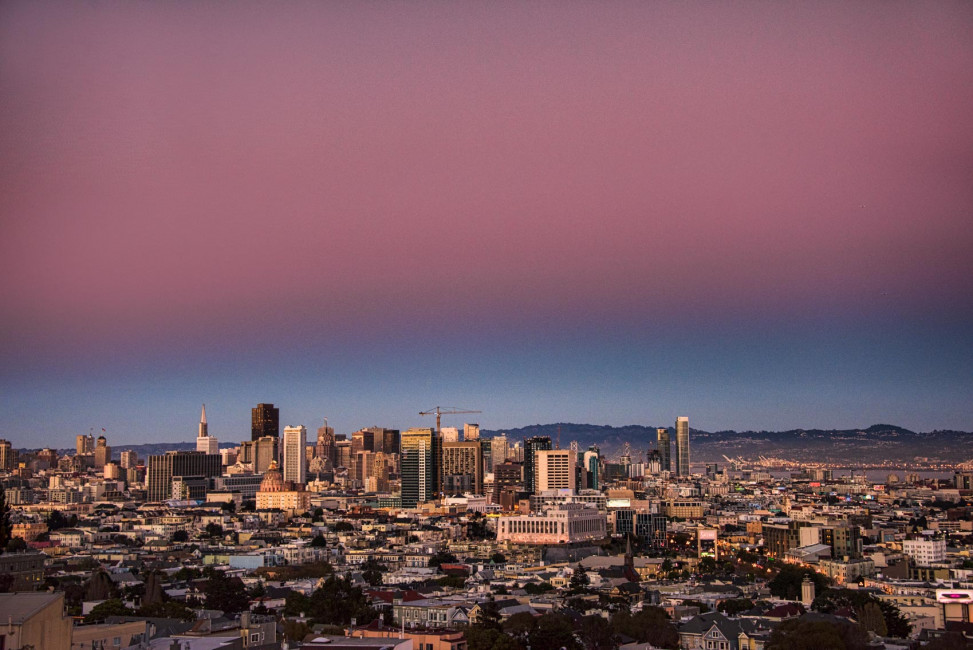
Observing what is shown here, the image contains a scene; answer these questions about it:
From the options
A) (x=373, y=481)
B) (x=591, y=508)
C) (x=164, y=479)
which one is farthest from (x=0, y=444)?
(x=591, y=508)

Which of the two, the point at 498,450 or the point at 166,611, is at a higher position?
the point at 498,450

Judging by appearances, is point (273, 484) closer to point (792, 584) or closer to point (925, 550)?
point (925, 550)

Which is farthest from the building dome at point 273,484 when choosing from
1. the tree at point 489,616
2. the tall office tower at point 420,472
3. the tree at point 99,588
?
the tree at point 489,616

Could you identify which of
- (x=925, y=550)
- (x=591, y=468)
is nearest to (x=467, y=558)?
(x=925, y=550)

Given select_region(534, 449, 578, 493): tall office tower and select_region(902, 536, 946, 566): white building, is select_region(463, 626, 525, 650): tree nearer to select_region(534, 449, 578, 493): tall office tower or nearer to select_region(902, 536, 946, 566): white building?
select_region(902, 536, 946, 566): white building

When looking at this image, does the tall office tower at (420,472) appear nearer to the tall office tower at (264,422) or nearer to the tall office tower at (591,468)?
the tall office tower at (591,468)

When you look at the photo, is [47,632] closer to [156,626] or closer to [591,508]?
[156,626]

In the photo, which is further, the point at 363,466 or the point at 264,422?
the point at 264,422

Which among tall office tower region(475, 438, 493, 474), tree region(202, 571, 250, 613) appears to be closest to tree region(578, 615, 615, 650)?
tree region(202, 571, 250, 613)
